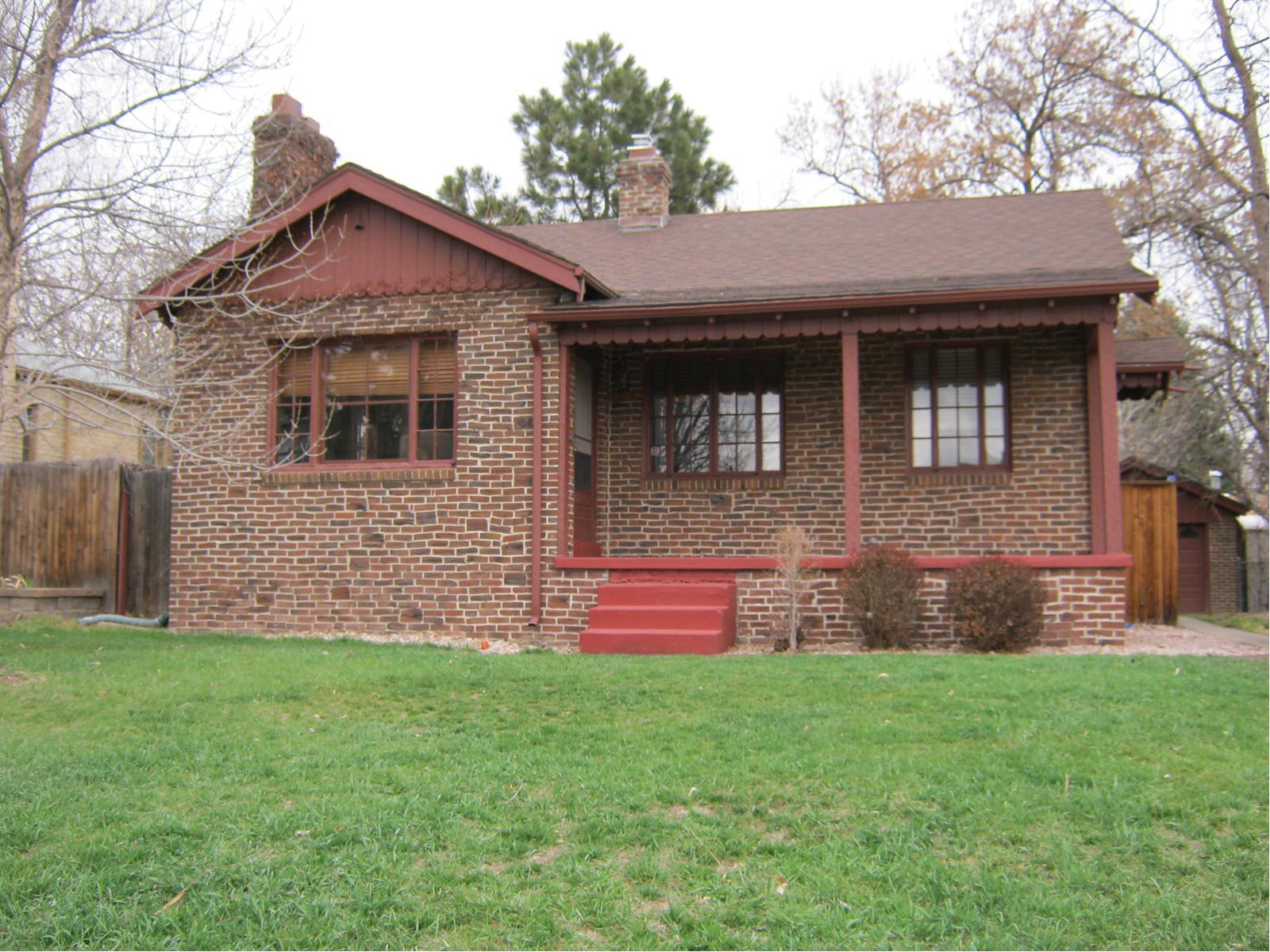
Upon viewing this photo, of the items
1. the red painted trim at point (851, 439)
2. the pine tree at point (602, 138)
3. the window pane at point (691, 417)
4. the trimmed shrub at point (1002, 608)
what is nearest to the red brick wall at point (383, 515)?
the window pane at point (691, 417)

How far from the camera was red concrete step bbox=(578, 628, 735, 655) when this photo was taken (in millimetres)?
9938

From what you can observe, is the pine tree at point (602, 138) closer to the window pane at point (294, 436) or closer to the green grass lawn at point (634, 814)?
the window pane at point (294, 436)

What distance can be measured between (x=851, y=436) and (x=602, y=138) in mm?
21045

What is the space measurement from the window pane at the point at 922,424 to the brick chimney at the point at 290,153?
7348mm

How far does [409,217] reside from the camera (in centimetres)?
1202

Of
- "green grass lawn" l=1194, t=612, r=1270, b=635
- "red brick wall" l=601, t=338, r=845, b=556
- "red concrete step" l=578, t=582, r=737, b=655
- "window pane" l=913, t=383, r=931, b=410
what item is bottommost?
"green grass lawn" l=1194, t=612, r=1270, b=635

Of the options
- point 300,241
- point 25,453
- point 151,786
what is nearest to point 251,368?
point 300,241

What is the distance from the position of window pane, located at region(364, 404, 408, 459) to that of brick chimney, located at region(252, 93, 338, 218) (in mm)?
2416

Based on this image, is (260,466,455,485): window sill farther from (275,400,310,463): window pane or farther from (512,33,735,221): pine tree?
(512,33,735,221): pine tree

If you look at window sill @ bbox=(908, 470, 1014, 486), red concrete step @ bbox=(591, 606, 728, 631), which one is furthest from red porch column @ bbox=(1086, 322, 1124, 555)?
red concrete step @ bbox=(591, 606, 728, 631)

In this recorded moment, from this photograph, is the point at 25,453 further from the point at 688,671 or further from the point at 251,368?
the point at 688,671

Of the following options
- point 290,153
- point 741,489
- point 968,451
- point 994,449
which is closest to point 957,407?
point 968,451

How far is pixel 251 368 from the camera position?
12453mm

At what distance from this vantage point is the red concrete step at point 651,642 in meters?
9.94
